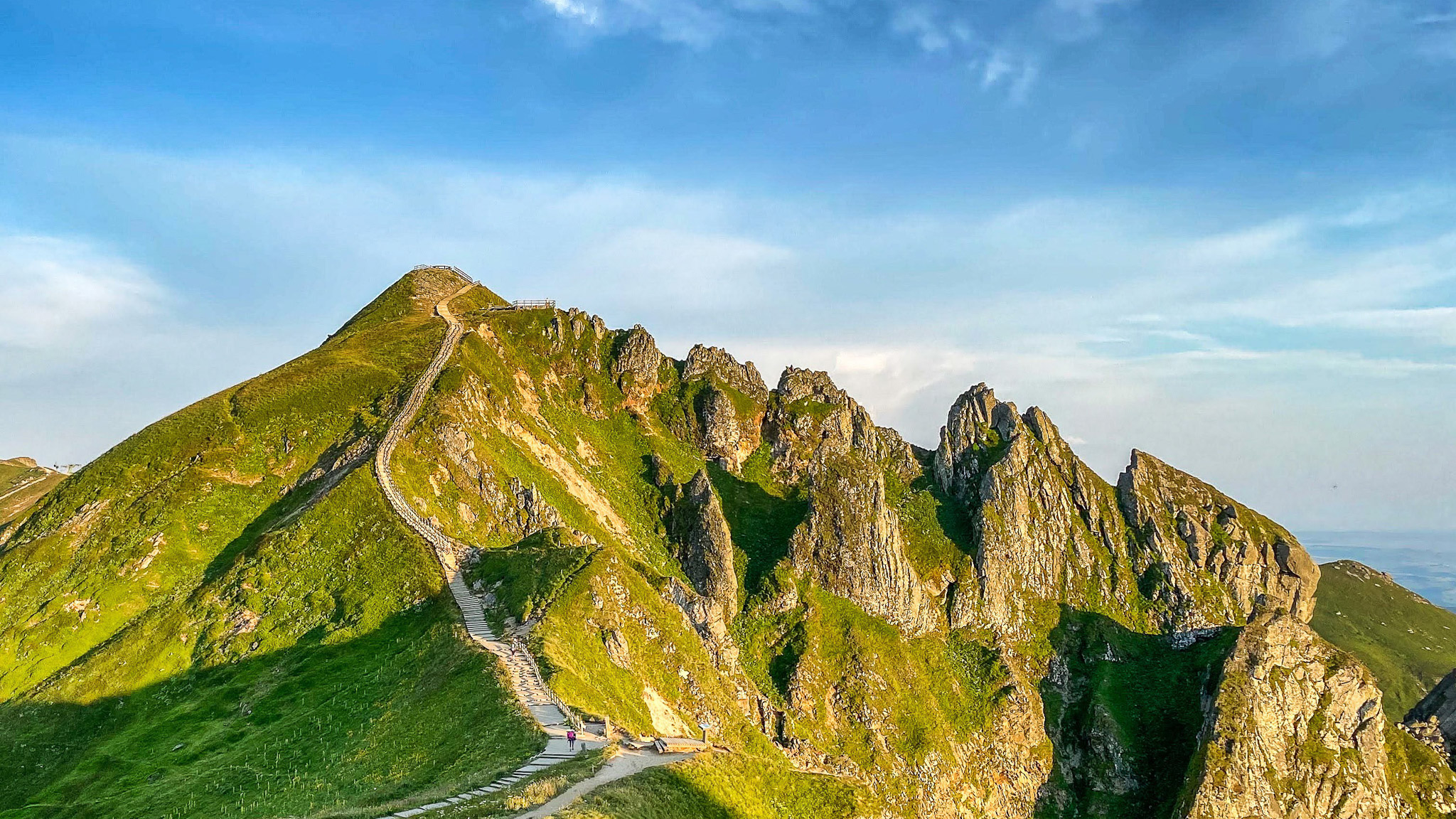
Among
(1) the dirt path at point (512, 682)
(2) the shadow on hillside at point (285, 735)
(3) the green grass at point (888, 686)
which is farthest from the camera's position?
(3) the green grass at point (888, 686)

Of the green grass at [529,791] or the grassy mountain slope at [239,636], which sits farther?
the grassy mountain slope at [239,636]

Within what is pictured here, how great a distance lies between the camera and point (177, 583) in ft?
307

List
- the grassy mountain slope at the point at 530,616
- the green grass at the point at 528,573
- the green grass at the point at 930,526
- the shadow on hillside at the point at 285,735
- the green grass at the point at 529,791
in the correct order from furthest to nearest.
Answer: the green grass at the point at 930,526
the green grass at the point at 528,573
the grassy mountain slope at the point at 530,616
the shadow on hillside at the point at 285,735
the green grass at the point at 529,791

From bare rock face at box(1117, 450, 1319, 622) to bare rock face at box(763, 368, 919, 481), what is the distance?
49.4m

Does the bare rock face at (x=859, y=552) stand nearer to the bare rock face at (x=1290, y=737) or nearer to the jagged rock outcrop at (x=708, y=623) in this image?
the jagged rock outcrop at (x=708, y=623)

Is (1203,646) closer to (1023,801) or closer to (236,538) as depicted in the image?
(1023,801)

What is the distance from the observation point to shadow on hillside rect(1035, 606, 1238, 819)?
132 metres

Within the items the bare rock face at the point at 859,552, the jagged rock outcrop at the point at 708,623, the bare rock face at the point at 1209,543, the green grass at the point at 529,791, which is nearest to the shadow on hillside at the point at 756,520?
the bare rock face at the point at 859,552

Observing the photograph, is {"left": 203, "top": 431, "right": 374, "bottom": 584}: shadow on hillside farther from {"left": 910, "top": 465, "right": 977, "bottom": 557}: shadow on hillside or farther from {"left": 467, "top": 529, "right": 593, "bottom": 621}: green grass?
{"left": 910, "top": 465, "right": 977, "bottom": 557}: shadow on hillside

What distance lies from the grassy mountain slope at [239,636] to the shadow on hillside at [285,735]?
0.20 meters

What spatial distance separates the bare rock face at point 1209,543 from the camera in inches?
6649

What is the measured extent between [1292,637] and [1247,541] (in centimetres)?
3667

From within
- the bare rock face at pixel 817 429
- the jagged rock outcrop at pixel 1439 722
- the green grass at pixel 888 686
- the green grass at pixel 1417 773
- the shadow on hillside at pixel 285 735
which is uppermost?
the bare rock face at pixel 817 429

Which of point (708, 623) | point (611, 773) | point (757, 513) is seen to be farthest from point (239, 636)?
point (757, 513)
